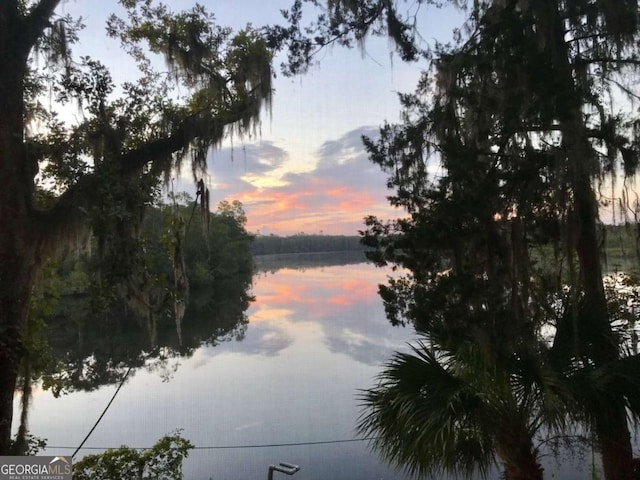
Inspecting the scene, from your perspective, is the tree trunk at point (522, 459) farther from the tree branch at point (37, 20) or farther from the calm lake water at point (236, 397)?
the tree branch at point (37, 20)

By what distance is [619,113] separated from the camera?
3656 millimetres

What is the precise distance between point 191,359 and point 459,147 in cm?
1377

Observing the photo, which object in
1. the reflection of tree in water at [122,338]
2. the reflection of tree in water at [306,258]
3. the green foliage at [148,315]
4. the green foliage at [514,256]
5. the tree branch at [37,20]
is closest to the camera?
the green foliage at [514,256]

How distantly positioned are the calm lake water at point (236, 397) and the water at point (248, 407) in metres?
0.03

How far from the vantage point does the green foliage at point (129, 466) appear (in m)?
3.80

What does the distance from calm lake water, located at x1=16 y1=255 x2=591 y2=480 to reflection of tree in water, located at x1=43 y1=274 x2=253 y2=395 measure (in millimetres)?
76

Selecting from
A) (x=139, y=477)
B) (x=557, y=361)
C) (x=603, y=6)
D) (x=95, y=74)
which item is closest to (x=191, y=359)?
(x=139, y=477)

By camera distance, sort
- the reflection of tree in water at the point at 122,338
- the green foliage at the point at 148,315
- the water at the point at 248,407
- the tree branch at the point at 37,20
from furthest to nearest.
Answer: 1. the reflection of tree in water at the point at 122,338
2. the water at the point at 248,407
3. the green foliage at the point at 148,315
4. the tree branch at the point at 37,20

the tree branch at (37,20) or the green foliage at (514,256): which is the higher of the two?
the tree branch at (37,20)

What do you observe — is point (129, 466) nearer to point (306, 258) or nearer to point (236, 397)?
point (236, 397)

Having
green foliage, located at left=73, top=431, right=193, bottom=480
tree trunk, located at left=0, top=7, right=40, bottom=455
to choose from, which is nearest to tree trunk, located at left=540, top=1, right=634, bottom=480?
green foliage, located at left=73, top=431, right=193, bottom=480

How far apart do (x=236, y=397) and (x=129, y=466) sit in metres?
7.45

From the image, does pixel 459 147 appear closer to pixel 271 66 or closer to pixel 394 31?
pixel 394 31

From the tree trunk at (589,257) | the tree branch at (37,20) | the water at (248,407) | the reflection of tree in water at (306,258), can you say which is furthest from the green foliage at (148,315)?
the reflection of tree in water at (306,258)
